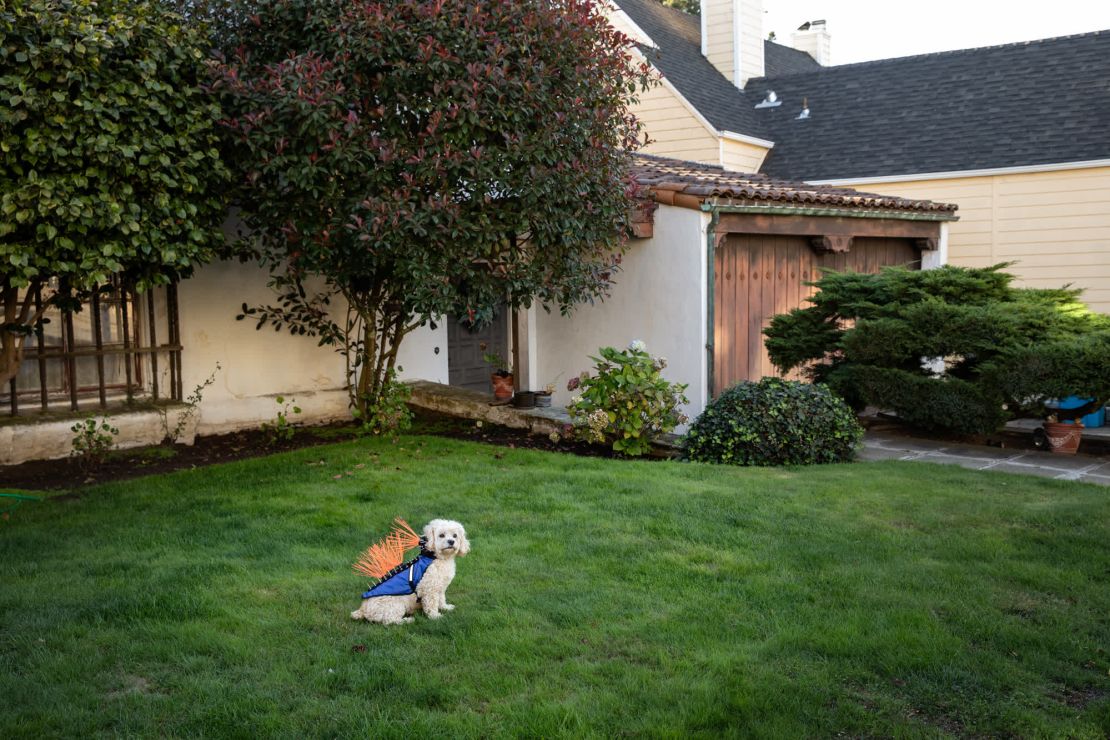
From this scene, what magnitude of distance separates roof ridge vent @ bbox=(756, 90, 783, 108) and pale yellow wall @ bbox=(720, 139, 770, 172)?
1287 millimetres

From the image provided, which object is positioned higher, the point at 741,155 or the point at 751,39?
the point at 751,39

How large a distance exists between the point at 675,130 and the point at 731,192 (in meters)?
7.51

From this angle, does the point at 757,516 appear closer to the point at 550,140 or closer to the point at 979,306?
the point at 550,140

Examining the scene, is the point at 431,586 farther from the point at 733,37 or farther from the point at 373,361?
the point at 733,37

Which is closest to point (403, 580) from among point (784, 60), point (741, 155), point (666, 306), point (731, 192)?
point (666, 306)

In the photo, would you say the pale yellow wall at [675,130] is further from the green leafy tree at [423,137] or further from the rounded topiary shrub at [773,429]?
the rounded topiary shrub at [773,429]

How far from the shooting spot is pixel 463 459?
8.38 m

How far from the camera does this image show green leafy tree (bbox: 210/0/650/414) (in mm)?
7367

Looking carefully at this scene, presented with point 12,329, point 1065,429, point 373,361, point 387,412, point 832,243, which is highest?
point 832,243

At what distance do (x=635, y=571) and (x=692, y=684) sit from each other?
1.47 meters

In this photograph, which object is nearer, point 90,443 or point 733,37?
point 90,443

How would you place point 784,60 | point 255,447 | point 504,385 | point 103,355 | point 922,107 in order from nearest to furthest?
point 103,355 → point 255,447 → point 504,385 → point 922,107 → point 784,60

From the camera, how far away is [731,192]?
946 centimetres

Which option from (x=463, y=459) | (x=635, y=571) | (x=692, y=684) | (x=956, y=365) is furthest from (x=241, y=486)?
(x=956, y=365)
